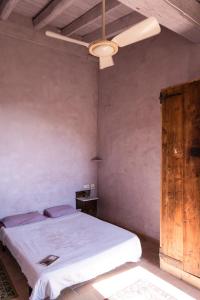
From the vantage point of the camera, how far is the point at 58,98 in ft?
14.6

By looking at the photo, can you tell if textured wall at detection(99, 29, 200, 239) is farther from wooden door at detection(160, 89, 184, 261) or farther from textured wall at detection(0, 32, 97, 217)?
wooden door at detection(160, 89, 184, 261)

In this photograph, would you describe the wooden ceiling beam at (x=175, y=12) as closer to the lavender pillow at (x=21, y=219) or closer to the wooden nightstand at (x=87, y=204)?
the lavender pillow at (x=21, y=219)

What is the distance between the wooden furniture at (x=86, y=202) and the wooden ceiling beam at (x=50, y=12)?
3.04 meters

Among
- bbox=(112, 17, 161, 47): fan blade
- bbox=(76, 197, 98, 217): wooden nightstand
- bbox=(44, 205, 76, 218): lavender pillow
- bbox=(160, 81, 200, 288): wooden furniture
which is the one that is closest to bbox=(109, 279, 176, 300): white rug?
bbox=(160, 81, 200, 288): wooden furniture

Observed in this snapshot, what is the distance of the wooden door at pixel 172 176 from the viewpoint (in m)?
2.79

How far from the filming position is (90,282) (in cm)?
270

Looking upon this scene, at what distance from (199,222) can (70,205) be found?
100 inches

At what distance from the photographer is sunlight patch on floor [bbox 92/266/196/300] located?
249cm

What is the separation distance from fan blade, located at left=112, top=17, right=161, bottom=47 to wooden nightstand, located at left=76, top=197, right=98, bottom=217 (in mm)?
3089

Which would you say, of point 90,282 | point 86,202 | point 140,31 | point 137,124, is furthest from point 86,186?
point 140,31

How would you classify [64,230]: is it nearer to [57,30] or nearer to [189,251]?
[189,251]

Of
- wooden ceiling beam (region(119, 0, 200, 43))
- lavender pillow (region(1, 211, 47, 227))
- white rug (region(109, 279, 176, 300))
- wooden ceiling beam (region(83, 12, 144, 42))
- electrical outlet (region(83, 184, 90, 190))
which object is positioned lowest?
white rug (region(109, 279, 176, 300))

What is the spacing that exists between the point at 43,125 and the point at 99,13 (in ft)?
6.52

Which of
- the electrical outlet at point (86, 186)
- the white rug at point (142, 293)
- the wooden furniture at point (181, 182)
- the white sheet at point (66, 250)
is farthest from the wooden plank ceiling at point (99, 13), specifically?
the white rug at point (142, 293)
